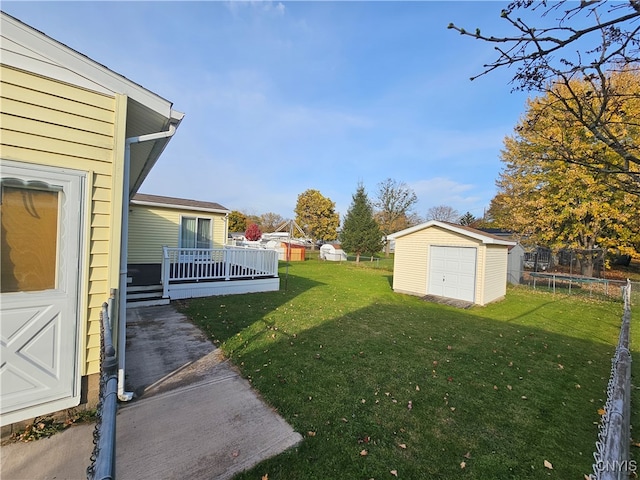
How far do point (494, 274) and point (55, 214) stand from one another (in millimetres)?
13084

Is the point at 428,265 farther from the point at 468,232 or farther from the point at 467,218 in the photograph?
the point at 467,218

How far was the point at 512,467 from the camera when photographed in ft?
8.46

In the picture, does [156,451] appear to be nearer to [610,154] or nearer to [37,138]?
[37,138]

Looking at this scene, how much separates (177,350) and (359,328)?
386 cm

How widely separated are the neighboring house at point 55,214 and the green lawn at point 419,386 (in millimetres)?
2149

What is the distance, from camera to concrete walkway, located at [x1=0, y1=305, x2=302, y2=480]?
2.31 metres

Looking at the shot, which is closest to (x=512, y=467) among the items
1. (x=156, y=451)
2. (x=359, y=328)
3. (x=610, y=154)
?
(x=156, y=451)

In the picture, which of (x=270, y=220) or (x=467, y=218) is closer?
(x=467, y=218)

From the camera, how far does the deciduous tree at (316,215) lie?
41875mm

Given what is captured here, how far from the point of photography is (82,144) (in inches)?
113

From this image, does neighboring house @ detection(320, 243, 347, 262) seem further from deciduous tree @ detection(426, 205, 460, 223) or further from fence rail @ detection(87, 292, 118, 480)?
fence rail @ detection(87, 292, 118, 480)

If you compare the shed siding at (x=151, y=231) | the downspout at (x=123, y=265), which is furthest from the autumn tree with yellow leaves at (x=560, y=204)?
the shed siding at (x=151, y=231)

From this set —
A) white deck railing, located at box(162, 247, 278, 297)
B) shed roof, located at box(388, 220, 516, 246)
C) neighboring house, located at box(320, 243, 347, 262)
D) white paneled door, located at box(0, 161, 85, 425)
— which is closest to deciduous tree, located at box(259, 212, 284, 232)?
neighboring house, located at box(320, 243, 347, 262)

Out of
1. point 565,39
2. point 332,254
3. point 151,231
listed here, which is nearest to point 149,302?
point 151,231
